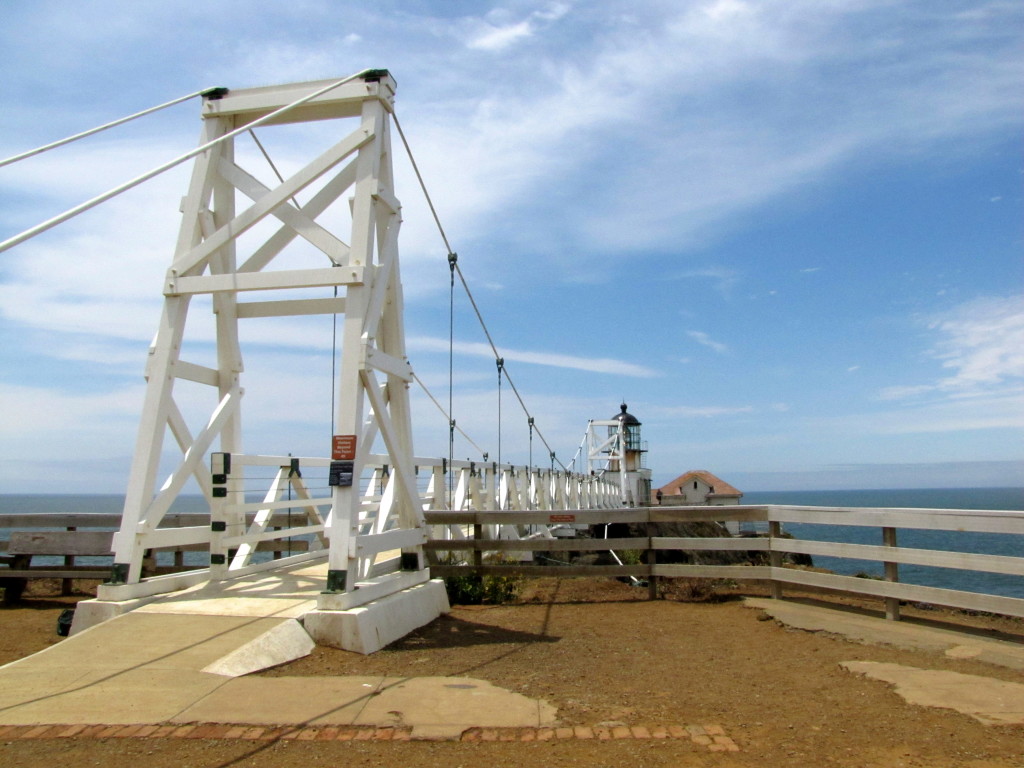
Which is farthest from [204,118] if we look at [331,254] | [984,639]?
[984,639]

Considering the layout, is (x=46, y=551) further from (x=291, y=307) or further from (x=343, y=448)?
(x=343, y=448)

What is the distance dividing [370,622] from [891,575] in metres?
4.74

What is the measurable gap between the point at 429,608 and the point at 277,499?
262cm

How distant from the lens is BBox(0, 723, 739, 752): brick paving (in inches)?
167

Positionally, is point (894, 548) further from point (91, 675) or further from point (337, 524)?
point (91, 675)

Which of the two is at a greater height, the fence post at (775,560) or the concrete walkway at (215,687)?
the fence post at (775,560)

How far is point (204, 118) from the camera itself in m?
8.06

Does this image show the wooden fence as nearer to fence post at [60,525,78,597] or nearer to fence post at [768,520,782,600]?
fence post at [768,520,782,600]

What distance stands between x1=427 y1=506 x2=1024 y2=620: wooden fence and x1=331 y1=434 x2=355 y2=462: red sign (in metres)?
2.67

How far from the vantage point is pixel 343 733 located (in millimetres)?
4328

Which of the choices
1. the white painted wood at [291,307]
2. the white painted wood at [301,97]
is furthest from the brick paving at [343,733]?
the white painted wood at [301,97]

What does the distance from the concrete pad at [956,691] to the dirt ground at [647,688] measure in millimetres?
128

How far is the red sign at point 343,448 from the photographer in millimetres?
6645

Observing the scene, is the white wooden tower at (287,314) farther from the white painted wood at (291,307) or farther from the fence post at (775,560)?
the fence post at (775,560)
